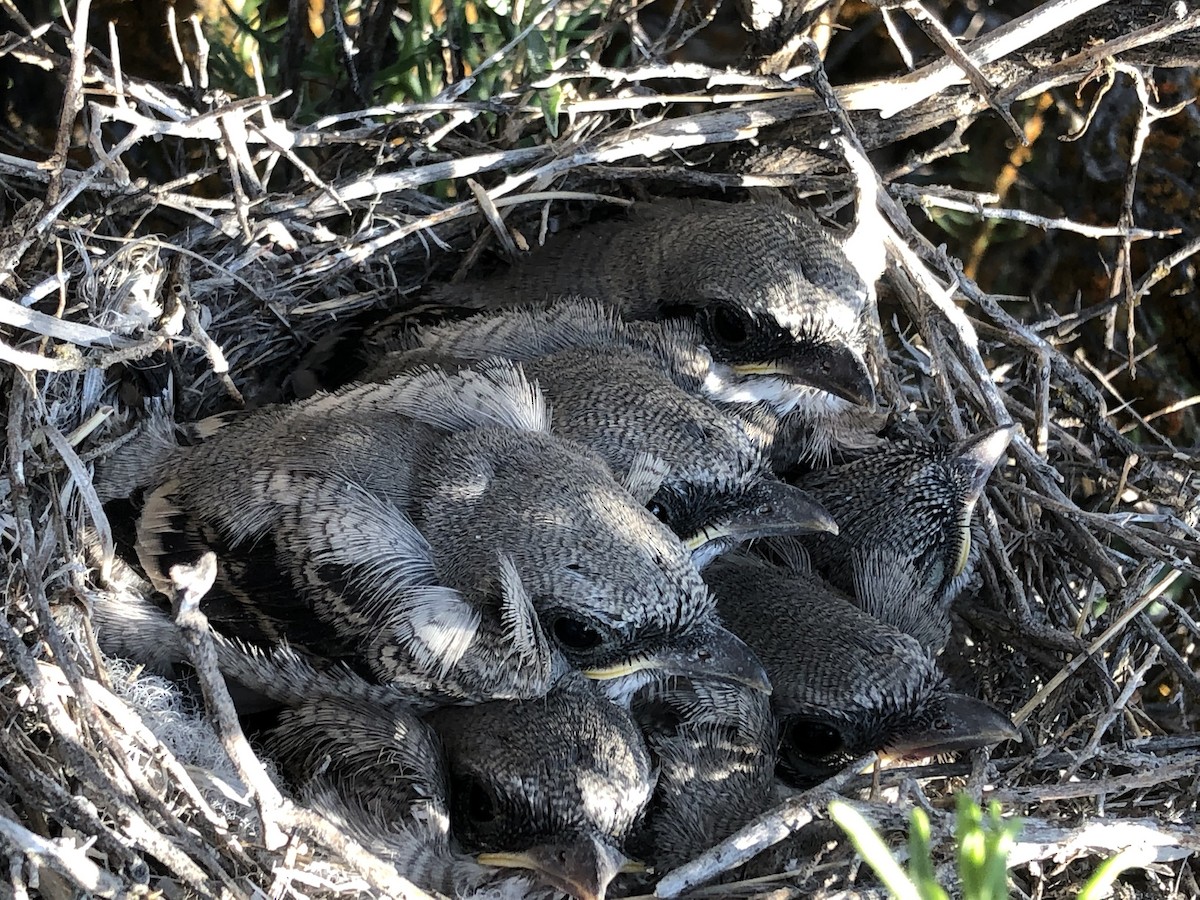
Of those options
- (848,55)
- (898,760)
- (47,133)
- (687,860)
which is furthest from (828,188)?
(47,133)

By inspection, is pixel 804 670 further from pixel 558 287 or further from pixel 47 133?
pixel 47 133

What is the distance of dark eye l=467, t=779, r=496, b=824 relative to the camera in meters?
1.86

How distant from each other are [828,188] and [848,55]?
20.9 inches

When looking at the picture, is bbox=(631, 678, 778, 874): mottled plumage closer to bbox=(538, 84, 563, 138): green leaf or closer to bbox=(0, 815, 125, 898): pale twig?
bbox=(0, 815, 125, 898): pale twig

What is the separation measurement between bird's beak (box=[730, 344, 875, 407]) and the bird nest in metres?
0.16

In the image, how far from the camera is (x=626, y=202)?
8.46 ft

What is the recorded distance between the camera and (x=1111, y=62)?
223 centimetres

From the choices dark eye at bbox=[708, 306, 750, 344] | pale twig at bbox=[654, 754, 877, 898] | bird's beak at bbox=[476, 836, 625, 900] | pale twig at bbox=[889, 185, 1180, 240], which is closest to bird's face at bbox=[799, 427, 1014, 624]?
dark eye at bbox=[708, 306, 750, 344]

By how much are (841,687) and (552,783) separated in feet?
1.70

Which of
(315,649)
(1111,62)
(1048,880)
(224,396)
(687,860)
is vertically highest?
(1111,62)

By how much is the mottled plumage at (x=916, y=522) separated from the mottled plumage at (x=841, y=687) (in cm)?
15

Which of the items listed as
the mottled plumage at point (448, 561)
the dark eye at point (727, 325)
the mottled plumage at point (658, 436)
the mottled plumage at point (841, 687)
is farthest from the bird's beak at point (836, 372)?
the mottled plumage at point (448, 561)

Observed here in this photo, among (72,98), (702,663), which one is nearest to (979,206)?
Answer: (702,663)

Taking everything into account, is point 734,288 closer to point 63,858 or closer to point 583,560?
point 583,560
